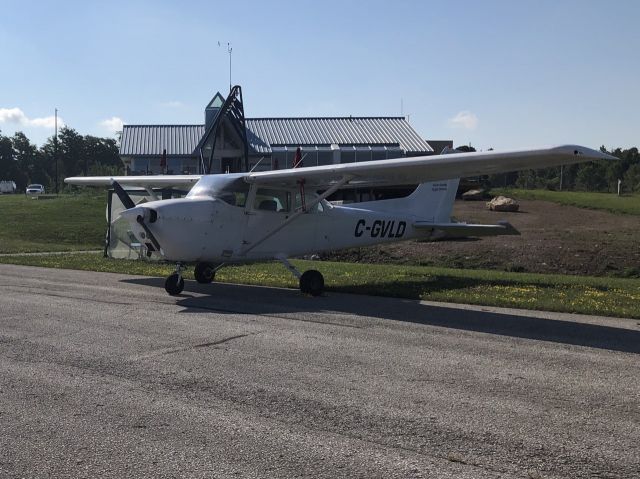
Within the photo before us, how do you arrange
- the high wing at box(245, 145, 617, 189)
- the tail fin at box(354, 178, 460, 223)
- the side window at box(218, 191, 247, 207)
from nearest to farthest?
the high wing at box(245, 145, 617, 189)
the side window at box(218, 191, 247, 207)
the tail fin at box(354, 178, 460, 223)

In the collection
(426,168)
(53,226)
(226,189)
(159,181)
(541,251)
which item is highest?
(426,168)

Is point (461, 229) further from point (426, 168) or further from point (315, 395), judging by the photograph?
point (315, 395)

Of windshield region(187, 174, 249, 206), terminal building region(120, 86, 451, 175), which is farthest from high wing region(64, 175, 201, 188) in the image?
terminal building region(120, 86, 451, 175)

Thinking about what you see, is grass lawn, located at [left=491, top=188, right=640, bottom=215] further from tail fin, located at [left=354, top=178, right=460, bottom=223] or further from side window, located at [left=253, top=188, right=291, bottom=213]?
side window, located at [left=253, top=188, right=291, bottom=213]

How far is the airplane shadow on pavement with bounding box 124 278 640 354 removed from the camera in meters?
8.80

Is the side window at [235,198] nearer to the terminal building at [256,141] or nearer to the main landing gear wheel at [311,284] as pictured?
the main landing gear wheel at [311,284]

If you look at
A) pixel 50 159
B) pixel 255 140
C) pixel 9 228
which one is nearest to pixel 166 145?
pixel 255 140

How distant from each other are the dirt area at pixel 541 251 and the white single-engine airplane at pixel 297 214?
16.0 ft

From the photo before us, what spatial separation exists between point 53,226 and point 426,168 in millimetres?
27068

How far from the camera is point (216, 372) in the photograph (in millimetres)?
6562

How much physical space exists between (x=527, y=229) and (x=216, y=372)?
2084cm

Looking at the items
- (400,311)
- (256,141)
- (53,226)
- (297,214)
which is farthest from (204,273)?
(256,141)

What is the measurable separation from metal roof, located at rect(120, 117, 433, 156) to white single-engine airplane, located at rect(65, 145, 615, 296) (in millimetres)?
31802

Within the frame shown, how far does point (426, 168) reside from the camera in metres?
11.8
